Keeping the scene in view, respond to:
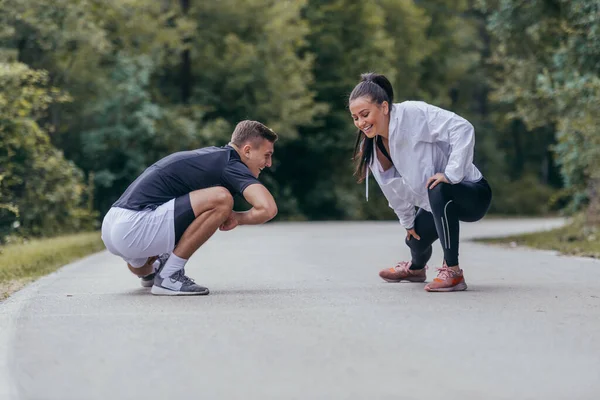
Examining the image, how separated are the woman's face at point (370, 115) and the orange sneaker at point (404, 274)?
1.50 metres

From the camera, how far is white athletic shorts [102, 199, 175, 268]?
329 inches

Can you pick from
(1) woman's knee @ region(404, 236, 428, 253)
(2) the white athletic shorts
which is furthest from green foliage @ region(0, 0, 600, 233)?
(1) woman's knee @ region(404, 236, 428, 253)

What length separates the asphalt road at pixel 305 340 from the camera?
4.86 m

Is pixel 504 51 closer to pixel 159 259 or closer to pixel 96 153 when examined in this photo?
pixel 96 153

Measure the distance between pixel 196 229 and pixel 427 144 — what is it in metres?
1.88

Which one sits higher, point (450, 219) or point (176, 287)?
point (450, 219)

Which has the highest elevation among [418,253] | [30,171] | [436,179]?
[436,179]

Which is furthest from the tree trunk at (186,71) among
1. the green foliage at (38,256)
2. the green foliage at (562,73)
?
the green foliage at (38,256)

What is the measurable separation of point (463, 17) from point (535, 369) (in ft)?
177

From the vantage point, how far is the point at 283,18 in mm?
37469

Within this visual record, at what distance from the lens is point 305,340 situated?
6051mm

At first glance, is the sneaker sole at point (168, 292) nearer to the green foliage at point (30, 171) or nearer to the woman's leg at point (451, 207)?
the woman's leg at point (451, 207)

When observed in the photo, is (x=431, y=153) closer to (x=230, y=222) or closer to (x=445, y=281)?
(x=445, y=281)

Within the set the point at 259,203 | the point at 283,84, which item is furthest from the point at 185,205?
the point at 283,84
